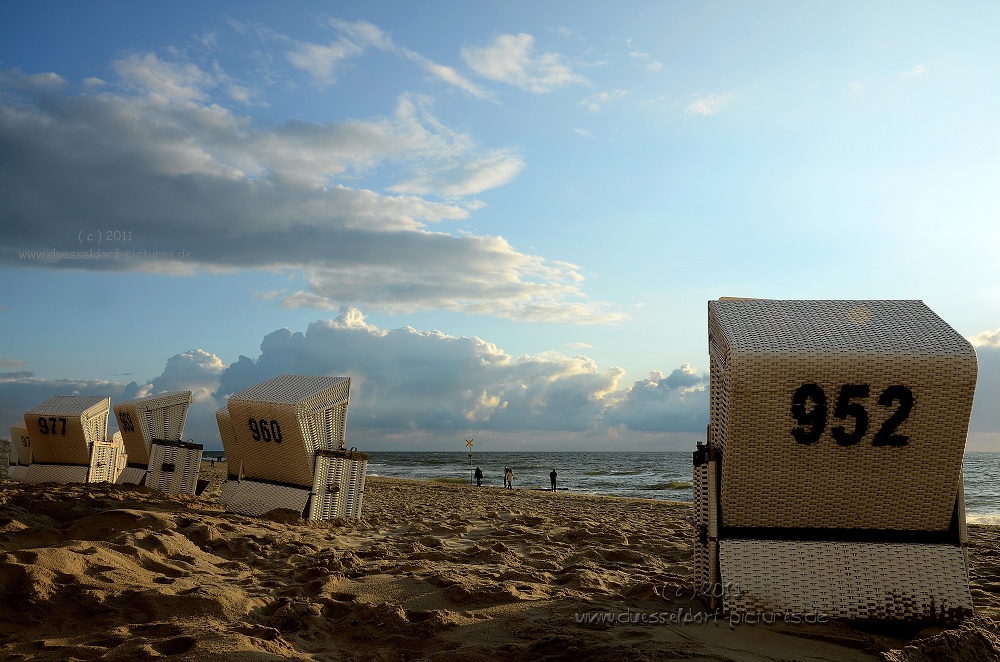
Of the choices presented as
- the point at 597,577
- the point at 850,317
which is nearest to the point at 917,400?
the point at 850,317

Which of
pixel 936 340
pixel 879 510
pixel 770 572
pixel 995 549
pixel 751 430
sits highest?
pixel 936 340

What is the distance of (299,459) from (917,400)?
7.17 metres

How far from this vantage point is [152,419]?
43.2 ft

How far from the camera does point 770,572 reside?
406cm

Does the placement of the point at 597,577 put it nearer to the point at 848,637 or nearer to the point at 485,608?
the point at 485,608

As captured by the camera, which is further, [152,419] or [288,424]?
[152,419]

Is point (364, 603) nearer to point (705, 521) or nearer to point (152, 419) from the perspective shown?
point (705, 521)

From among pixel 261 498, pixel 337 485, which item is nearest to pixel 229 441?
pixel 261 498

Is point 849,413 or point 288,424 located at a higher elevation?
point 849,413

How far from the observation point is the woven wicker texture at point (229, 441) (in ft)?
31.2

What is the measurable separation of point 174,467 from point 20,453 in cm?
627

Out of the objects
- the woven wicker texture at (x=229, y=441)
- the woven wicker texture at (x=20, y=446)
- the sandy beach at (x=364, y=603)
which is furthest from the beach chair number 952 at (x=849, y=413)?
the woven wicker texture at (x=20, y=446)

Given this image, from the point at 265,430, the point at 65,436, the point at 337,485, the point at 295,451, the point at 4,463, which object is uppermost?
the point at 265,430

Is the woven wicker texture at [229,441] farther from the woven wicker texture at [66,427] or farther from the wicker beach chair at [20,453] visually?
the wicker beach chair at [20,453]
